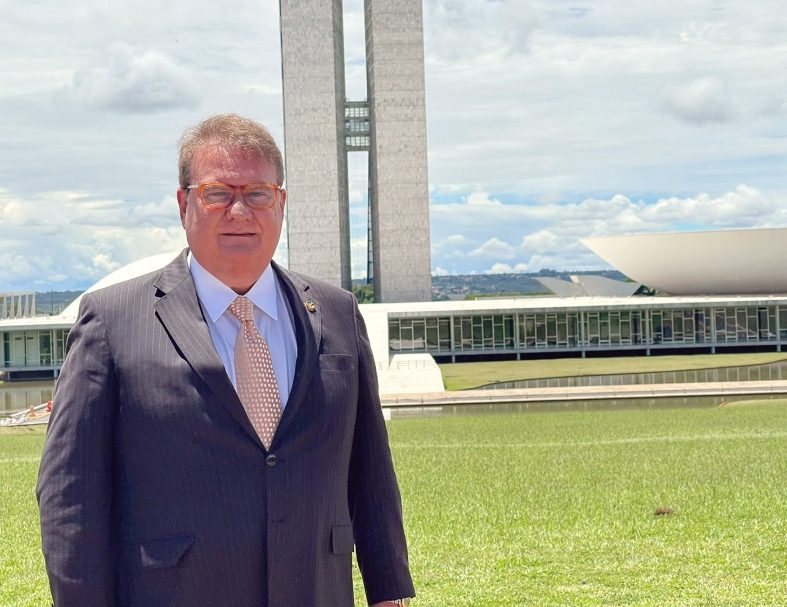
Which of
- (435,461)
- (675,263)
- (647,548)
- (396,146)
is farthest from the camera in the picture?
(396,146)

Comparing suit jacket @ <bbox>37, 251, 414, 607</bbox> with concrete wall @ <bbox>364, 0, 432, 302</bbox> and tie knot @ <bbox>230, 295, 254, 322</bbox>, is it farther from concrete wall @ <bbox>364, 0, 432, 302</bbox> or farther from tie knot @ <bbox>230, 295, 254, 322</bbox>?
concrete wall @ <bbox>364, 0, 432, 302</bbox>

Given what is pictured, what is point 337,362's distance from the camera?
239cm

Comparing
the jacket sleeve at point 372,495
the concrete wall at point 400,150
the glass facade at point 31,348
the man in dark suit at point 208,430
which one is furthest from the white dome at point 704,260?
the man in dark suit at point 208,430

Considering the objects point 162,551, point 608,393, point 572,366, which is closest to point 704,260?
point 572,366

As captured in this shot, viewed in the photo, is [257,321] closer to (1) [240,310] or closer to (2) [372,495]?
(1) [240,310]

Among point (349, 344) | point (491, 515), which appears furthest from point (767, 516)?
point (349, 344)

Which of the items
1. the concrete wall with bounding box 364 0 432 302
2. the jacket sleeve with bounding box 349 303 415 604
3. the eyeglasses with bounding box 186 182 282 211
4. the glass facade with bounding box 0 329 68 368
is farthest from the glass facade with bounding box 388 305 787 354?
the eyeglasses with bounding box 186 182 282 211

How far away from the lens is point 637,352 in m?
39.6

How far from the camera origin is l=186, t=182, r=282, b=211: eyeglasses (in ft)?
7.59

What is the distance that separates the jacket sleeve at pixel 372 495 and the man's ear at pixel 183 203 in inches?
18.7

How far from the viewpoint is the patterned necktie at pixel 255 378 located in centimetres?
228

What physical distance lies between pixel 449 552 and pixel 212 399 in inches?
149

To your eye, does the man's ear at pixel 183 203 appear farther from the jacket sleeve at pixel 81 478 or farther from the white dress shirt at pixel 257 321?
the jacket sleeve at pixel 81 478

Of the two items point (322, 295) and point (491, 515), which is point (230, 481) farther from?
point (491, 515)
